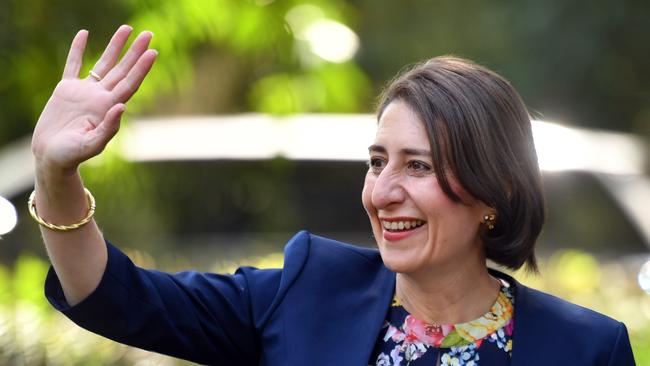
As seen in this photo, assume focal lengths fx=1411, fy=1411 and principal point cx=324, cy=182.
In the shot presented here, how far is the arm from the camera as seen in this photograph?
2.85 m

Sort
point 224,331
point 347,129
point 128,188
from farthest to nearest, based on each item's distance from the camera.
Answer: point 347,129 < point 128,188 < point 224,331

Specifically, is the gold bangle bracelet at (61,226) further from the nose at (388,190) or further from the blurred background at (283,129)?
the blurred background at (283,129)

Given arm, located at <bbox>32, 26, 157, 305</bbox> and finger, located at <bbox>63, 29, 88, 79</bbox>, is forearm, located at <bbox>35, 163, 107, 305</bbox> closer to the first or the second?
arm, located at <bbox>32, 26, 157, 305</bbox>

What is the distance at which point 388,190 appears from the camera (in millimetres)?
3207

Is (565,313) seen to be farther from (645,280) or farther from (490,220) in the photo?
(645,280)

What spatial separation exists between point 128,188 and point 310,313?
3.40m

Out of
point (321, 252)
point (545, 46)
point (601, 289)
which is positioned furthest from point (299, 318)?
point (545, 46)

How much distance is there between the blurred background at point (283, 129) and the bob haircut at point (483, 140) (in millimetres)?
891

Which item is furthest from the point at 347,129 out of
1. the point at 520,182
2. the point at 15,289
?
the point at 520,182

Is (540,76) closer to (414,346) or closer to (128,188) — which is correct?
(128,188)

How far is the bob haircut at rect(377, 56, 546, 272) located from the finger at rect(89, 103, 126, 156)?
2.46 ft

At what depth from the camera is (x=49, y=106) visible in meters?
2.92

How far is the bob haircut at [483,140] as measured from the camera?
3.26 meters

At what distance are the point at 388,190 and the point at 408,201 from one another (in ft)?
0.19
